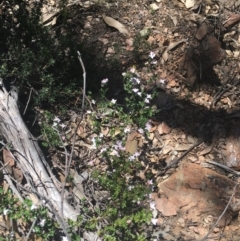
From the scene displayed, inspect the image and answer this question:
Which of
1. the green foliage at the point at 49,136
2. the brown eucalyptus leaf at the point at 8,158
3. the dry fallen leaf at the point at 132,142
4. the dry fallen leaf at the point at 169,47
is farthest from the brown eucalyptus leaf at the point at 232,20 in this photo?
the brown eucalyptus leaf at the point at 8,158

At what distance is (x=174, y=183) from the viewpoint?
181 inches

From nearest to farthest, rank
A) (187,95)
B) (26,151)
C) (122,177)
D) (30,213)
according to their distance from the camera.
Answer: (30,213)
(122,177)
(26,151)
(187,95)

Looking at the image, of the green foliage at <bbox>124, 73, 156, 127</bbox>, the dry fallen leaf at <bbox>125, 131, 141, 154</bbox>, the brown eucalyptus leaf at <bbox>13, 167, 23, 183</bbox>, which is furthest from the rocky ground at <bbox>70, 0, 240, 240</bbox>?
the brown eucalyptus leaf at <bbox>13, 167, 23, 183</bbox>

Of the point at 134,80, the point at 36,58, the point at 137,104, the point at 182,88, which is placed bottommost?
the point at 182,88

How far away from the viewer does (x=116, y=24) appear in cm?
539

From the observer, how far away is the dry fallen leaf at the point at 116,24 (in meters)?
5.36

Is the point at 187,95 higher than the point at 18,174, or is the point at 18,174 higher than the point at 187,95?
the point at 18,174

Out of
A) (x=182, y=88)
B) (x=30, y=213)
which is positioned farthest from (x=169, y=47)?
(x=30, y=213)

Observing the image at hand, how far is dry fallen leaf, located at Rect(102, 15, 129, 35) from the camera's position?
5363 mm

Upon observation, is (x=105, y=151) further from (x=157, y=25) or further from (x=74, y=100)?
(x=157, y=25)

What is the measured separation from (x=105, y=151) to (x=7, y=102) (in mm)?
837

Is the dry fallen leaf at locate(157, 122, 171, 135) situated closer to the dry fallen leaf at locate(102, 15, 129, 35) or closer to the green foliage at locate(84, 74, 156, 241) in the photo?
the green foliage at locate(84, 74, 156, 241)

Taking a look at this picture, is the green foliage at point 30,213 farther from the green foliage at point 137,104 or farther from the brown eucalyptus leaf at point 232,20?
the brown eucalyptus leaf at point 232,20

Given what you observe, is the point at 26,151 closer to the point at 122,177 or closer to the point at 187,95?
the point at 122,177
